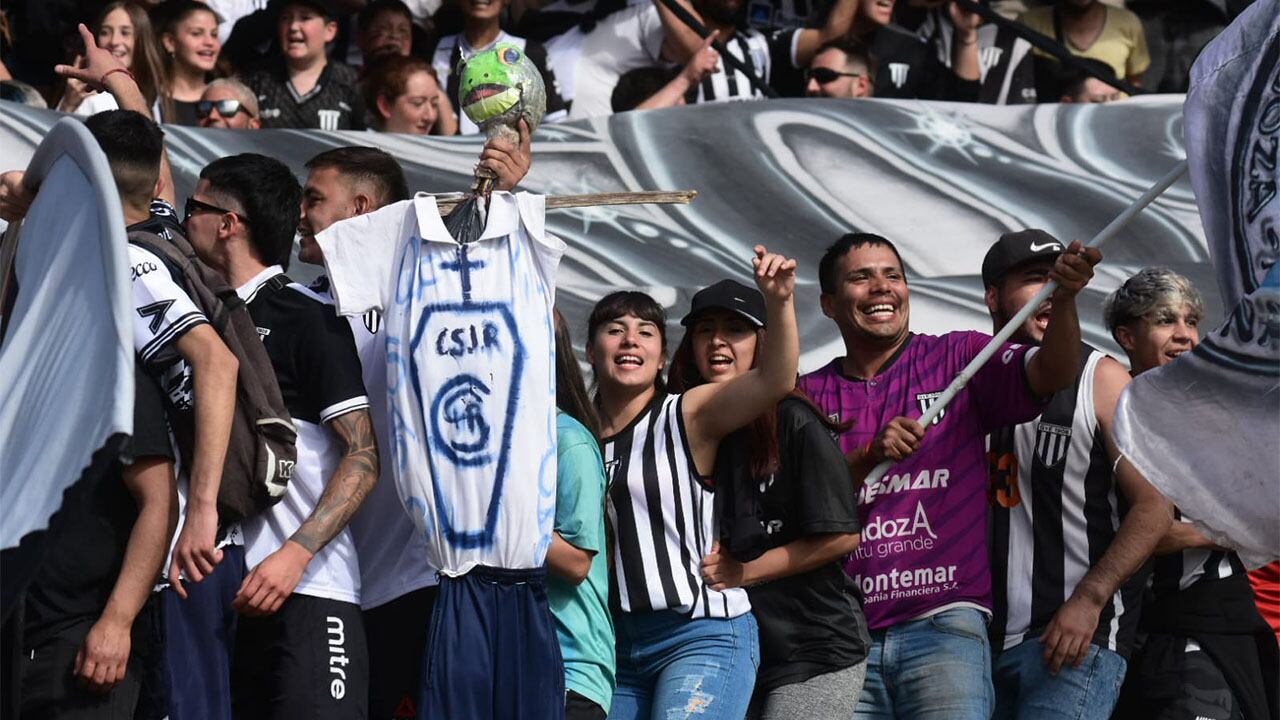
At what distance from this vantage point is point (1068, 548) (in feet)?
15.0

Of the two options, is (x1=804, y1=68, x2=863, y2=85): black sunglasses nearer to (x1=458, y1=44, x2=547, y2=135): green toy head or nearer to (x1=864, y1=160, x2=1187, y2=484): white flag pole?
(x1=864, y1=160, x2=1187, y2=484): white flag pole

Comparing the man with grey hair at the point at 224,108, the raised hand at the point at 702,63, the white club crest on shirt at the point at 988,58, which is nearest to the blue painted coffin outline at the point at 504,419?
the man with grey hair at the point at 224,108

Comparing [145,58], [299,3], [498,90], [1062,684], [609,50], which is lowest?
[1062,684]

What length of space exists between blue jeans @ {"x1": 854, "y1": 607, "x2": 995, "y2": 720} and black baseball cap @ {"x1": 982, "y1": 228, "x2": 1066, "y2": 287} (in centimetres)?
94

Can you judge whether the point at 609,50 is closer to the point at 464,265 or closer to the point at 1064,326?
the point at 1064,326

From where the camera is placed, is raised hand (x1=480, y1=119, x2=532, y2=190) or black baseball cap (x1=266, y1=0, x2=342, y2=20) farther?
black baseball cap (x1=266, y1=0, x2=342, y2=20)

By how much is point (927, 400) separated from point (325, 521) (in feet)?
5.09

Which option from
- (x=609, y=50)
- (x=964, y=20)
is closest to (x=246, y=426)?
(x=609, y=50)

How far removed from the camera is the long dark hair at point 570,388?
4.29 meters

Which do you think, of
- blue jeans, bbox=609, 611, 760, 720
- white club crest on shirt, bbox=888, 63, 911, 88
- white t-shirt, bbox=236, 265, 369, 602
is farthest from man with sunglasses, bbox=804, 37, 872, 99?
white t-shirt, bbox=236, 265, 369, 602

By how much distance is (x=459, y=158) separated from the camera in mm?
6484

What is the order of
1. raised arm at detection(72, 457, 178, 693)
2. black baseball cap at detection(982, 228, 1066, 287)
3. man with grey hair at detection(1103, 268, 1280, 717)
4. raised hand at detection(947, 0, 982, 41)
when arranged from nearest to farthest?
raised arm at detection(72, 457, 178, 693), man with grey hair at detection(1103, 268, 1280, 717), black baseball cap at detection(982, 228, 1066, 287), raised hand at detection(947, 0, 982, 41)

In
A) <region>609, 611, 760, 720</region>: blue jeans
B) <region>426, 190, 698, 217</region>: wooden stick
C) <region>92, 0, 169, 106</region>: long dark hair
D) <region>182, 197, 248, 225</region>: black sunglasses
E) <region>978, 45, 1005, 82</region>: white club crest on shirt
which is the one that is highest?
<region>978, 45, 1005, 82</region>: white club crest on shirt

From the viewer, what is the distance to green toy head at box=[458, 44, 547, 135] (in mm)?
3959
